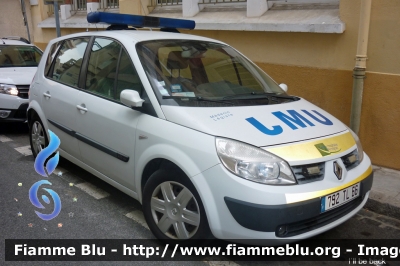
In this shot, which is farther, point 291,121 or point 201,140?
point 291,121

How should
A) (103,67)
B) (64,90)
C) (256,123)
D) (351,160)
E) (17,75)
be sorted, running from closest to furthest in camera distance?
(256,123) → (351,160) → (103,67) → (64,90) → (17,75)

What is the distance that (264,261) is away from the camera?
3.14 m

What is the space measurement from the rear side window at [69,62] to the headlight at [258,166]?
2.24 meters

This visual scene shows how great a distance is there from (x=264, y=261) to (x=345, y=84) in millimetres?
3334

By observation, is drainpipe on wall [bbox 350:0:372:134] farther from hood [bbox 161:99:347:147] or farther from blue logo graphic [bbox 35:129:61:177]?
blue logo graphic [bbox 35:129:61:177]

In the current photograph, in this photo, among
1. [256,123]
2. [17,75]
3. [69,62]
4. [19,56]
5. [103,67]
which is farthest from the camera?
[19,56]

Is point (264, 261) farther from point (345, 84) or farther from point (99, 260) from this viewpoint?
point (345, 84)

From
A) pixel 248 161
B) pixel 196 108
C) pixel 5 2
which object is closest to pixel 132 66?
pixel 196 108

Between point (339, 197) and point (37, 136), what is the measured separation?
383cm

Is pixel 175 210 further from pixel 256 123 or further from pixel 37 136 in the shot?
pixel 37 136

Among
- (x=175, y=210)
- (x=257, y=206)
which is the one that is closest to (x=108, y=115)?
(x=175, y=210)

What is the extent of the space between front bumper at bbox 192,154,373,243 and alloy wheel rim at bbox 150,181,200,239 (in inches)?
7.2

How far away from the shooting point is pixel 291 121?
3.22 meters

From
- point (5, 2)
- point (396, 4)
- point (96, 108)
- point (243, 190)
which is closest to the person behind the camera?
point (243, 190)
